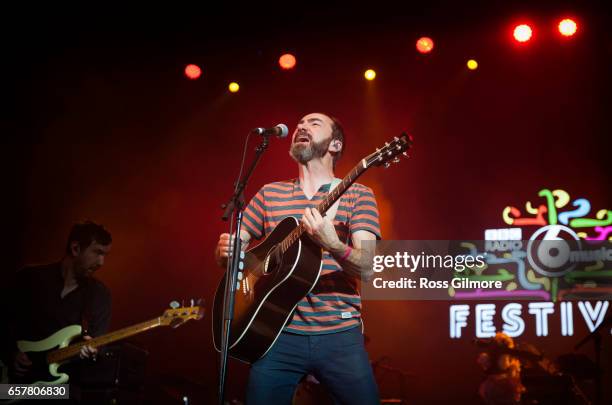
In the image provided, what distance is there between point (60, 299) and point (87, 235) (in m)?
0.84

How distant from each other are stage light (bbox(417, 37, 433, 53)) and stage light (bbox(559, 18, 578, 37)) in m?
1.53

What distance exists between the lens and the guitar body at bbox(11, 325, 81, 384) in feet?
16.6

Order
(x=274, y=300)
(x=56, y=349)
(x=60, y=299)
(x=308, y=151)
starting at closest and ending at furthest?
(x=274, y=300)
(x=308, y=151)
(x=56, y=349)
(x=60, y=299)

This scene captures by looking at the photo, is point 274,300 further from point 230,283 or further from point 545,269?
point 545,269

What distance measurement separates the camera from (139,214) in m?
7.09

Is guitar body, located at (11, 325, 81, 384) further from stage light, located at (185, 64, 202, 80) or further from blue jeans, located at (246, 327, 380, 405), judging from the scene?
stage light, located at (185, 64, 202, 80)

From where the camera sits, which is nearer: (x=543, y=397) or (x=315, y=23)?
(x=543, y=397)

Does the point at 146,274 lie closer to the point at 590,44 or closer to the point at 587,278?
the point at 587,278

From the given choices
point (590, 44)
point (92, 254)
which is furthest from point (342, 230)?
point (590, 44)

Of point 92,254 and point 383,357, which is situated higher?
point 92,254

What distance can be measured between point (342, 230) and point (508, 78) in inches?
187

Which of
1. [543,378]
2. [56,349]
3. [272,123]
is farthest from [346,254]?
[272,123]

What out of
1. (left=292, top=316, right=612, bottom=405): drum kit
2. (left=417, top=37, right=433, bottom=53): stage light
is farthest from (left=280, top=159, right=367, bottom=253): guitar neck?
(left=417, top=37, right=433, bottom=53): stage light

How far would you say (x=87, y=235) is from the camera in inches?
245
